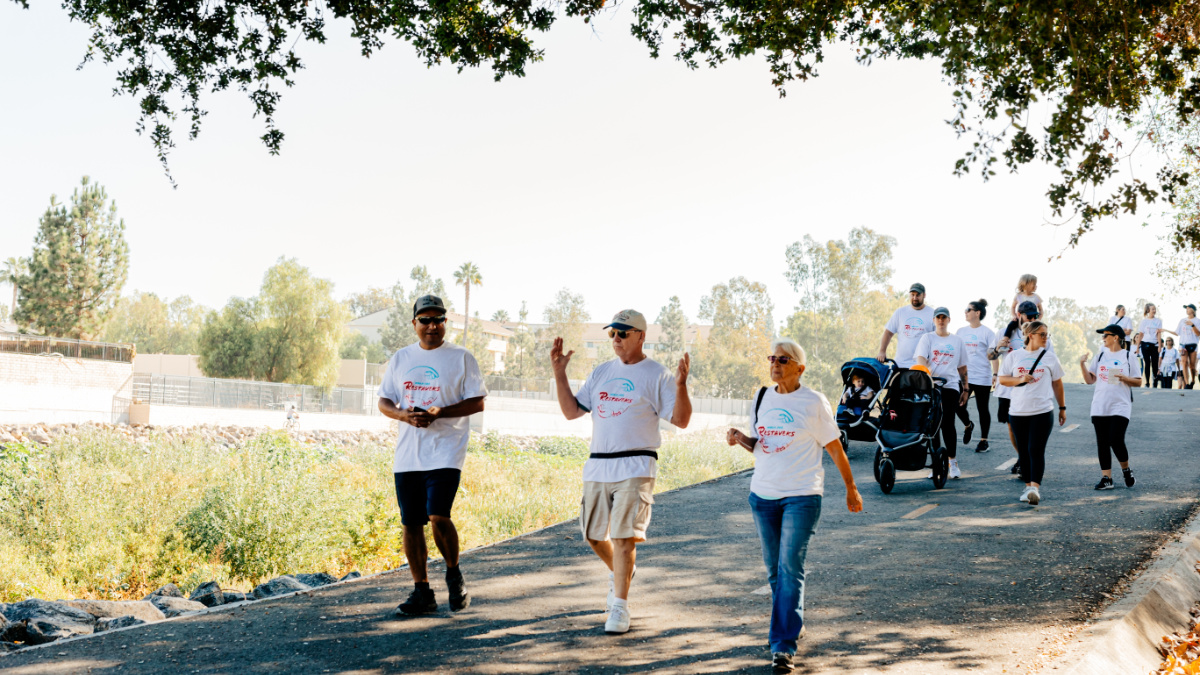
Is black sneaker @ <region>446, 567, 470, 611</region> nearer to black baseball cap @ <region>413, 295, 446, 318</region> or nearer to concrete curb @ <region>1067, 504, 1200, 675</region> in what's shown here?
black baseball cap @ <region>413, 295, 446, 318</region>

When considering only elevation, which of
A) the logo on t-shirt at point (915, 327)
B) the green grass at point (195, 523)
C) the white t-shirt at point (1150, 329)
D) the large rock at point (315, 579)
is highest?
the white t-shirt at point (1150, 329)

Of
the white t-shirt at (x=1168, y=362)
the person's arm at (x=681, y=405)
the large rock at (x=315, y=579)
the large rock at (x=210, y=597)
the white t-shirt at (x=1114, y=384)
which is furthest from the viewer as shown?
the white t-shirt at (x=1168, y=362)

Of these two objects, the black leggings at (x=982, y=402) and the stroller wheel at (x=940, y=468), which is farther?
the black leggings at (x=982, y=402)

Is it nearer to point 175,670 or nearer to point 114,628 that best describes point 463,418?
point 175,670

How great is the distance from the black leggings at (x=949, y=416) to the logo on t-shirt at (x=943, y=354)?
1.24 feet

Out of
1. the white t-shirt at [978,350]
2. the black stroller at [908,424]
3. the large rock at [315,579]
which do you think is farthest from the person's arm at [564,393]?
the white t-shirt at [978,350]

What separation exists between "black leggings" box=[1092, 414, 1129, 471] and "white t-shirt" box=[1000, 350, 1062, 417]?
979 mm

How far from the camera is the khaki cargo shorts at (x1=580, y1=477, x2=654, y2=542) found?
222 inches

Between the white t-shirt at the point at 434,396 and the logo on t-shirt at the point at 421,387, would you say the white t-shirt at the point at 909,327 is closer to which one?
the white t-shirt at the point at 434,396

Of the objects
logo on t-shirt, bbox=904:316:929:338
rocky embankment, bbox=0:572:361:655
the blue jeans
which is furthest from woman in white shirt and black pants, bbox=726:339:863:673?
logo on t-shirt, bbox=904:316:929:338

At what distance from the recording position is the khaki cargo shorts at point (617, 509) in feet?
18.5

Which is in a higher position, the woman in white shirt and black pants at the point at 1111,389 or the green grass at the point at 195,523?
the woman in white shirt and black pants at the point at 1111,389

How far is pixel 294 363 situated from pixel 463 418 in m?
60.1

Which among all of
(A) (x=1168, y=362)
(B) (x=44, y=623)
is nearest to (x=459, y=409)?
(B) (x=44, y=623)
